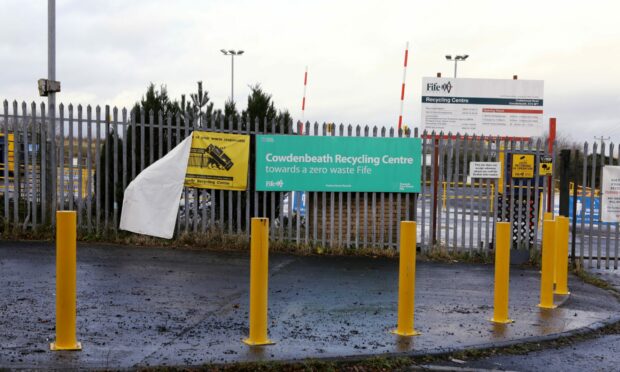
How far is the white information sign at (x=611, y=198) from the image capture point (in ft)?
37.3

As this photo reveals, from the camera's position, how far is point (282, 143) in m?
11.3

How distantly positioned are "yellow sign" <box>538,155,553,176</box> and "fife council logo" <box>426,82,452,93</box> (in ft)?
10.7

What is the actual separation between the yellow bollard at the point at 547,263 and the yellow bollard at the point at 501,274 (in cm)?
100

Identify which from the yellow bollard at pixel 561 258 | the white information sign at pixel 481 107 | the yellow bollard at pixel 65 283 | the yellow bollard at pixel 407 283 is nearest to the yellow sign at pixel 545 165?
the white information sign at pixel 481 107

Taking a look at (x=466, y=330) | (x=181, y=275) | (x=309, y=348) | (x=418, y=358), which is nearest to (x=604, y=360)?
(x=466, y=330)

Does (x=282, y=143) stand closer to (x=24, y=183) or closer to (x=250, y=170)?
(x=250, y=170)

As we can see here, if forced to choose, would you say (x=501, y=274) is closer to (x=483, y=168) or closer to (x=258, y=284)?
(x=258, y=284)

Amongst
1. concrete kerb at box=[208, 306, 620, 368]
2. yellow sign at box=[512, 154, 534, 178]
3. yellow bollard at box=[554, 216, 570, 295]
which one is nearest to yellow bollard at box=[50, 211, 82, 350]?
concrete kerb at box=[208, 306, 620, 368]

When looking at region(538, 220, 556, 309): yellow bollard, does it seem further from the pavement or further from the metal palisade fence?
the metal palisade fence

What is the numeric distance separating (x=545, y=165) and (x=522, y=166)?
0.38 metres

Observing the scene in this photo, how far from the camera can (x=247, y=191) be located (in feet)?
37.3

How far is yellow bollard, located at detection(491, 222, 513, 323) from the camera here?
6492 mm

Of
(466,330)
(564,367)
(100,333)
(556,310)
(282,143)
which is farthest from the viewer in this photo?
(282,143)

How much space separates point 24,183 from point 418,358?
841cm
